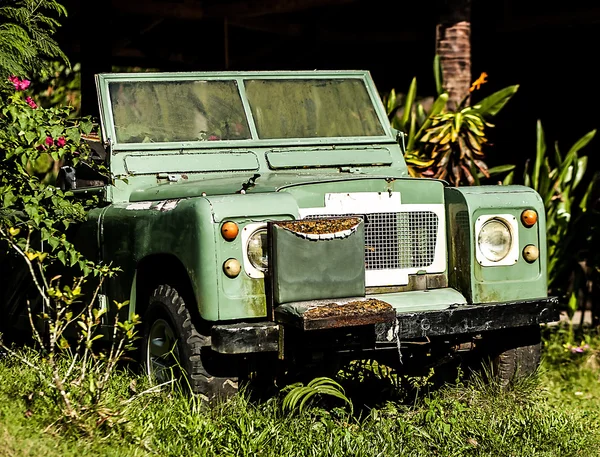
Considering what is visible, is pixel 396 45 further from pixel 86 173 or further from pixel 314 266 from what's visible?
pixel 314 266

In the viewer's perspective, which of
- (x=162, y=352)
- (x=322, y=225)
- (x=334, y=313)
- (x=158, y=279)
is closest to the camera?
(x=334, y=313)

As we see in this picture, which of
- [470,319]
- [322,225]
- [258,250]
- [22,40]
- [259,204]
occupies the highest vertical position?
[22,40]

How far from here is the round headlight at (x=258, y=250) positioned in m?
4.61

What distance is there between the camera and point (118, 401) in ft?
14.4

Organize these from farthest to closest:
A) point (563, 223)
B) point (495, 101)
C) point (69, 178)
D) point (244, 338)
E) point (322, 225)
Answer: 1. point (495, 101)
2. point (563, 223)
3. point (69, 178)
4. point (322, 225)
5. point (244, 338)

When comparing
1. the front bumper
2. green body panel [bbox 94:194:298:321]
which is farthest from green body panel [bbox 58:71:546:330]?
the front bumper

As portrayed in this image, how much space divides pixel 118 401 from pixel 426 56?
880 cm

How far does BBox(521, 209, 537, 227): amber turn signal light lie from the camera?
5039 millimetres

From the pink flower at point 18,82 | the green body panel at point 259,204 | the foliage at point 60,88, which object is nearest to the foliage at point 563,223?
the green body panel at point 259,204

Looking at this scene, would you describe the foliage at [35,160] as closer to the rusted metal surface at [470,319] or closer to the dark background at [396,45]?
the rusted metal surface at [470,319]

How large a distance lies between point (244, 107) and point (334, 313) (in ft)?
6.29

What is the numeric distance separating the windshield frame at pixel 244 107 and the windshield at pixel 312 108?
3cm

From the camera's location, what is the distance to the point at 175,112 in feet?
18.8

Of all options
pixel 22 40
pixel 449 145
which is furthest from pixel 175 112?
pixel 449 145
